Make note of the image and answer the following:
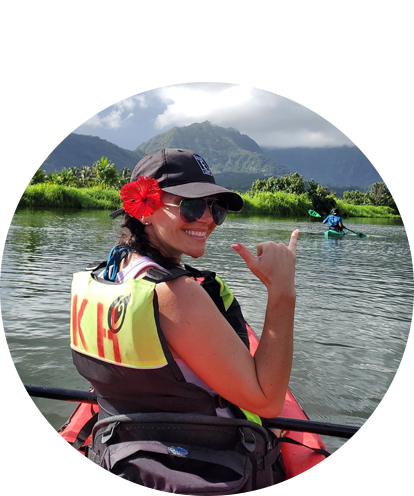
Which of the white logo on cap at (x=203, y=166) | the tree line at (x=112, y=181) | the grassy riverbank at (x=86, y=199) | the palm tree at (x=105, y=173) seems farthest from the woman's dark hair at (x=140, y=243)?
the palm tree at (x=105, y=173)

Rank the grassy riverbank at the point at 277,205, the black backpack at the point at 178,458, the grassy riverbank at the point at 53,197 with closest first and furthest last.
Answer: the black backpack at the point at 178,458
the grassy riverbank at the point at 53,197
the grassy riverbank at the point at 277,205

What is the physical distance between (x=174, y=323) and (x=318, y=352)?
4034 mm

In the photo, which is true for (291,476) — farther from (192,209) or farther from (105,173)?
(105,173)

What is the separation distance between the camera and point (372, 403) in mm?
3758

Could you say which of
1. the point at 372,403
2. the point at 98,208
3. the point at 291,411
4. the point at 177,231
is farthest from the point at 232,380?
the point at 98,208

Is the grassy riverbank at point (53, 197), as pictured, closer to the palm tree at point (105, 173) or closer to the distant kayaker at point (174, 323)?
the palm tree at point (105, 173)

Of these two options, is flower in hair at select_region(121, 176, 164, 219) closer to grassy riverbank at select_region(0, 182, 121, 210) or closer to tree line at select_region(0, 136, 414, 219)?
grassy riverbank at select_region(0, 182, 121, 210)

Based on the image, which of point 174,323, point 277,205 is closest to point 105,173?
point 277,205

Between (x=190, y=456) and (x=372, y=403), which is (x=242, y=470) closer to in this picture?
(x=190, y=456)

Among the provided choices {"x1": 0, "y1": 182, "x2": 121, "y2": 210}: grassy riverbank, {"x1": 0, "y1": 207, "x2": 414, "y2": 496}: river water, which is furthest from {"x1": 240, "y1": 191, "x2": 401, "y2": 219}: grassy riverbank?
{"x1": 0, "y1": 207, "x2": 414, "y2": 496}: river water

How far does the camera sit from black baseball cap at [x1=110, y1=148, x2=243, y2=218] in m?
1.54

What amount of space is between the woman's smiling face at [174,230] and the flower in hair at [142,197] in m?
0.05

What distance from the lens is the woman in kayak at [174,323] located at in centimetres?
130

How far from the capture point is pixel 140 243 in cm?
160
